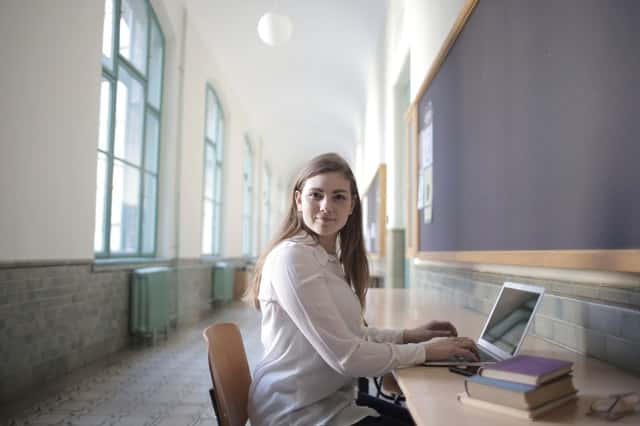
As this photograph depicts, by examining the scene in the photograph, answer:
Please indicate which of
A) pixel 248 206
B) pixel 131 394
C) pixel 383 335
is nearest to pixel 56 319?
pixel 131 394

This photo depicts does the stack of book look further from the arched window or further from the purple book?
the arched window

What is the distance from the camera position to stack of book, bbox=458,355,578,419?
881 millimetres

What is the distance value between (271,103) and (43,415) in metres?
9.36

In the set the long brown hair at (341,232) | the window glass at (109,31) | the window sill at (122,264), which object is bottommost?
the window sill at (122,264)

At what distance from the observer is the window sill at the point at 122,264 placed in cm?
443

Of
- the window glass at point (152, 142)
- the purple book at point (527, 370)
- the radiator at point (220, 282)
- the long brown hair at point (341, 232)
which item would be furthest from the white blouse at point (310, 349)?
the radiator at point (220, 282)

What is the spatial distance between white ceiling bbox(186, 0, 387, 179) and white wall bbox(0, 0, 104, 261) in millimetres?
3405

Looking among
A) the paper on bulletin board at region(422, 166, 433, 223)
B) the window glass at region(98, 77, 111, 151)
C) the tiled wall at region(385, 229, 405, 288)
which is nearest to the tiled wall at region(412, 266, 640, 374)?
the paper on bulletin board at region(422, 166, 433, 223)

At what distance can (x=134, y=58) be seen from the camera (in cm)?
573

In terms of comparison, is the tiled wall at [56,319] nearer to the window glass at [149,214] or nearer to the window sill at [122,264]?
the window sill at [122,264]

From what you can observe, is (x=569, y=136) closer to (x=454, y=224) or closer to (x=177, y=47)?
(x=454, y=224)

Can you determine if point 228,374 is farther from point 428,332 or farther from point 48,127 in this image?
point 48,127

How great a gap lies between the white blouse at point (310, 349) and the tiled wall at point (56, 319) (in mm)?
2448

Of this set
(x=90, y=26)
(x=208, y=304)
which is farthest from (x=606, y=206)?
(x=208, y=304)
